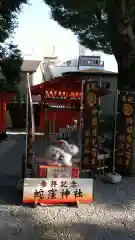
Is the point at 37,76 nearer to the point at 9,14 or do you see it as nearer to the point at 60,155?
the point at 9,14

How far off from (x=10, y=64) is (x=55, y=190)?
11.4 metres

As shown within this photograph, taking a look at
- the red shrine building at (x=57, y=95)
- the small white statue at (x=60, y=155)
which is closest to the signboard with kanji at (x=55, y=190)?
the small white statue at (x=60, y=155)

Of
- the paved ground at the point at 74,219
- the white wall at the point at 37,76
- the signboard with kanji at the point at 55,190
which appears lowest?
the paved ground at the point at 74,219

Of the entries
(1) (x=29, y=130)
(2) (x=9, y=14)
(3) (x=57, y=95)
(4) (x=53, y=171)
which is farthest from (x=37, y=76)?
(4) (x=53, y=171)

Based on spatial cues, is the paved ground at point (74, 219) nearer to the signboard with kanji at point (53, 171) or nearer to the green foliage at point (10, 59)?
the signboard with kanji at point (53, 171)

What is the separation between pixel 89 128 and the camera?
27.2 ft

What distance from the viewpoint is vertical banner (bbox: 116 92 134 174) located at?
8836 mm

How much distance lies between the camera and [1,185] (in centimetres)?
802

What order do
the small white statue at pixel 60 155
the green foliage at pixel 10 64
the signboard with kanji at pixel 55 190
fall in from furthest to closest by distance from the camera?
1. the green foliage at pixel 10 64
2. the small white statue at pixel 60 155
3. the signboard with kanji at pixel 55 190

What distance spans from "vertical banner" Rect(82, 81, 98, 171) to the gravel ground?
1319 millimetres

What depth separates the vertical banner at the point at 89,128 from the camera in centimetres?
814

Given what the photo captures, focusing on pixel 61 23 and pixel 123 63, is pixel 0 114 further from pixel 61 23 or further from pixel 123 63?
pixel 123 63

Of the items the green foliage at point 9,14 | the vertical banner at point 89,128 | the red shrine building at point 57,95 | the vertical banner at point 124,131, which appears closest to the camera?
the vertical banner at point 89,128

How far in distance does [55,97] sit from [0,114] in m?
6.08
